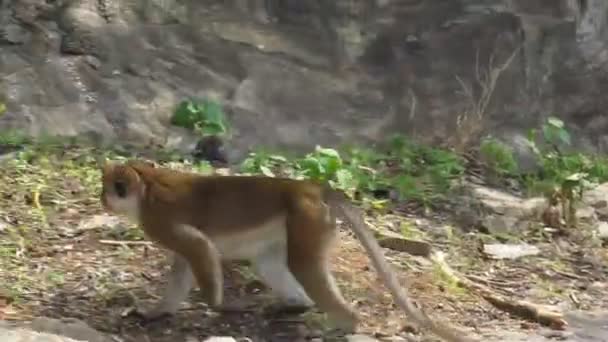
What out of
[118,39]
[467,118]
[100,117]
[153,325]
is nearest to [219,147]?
[100,117]

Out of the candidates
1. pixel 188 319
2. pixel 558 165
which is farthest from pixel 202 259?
pixel 558 165

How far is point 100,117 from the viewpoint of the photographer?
29.3ft

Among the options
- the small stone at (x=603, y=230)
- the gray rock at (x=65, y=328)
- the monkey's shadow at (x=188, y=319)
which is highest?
the gray rock at (x=65, y=328)

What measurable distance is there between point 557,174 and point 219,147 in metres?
2.47

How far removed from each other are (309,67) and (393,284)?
540 centimetres

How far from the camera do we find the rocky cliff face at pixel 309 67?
9117 mm

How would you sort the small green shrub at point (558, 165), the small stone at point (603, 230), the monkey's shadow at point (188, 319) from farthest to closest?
the small green shrub at point (558, 165) < the small stone at point (603, 230) < the monkey's shadow at point (188, 319)

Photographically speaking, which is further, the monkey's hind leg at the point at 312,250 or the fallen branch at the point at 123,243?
the fallen branch at the point at 123,243

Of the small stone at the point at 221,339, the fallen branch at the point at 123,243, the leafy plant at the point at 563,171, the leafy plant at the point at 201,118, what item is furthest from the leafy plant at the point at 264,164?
the small stone at the point at 221,339

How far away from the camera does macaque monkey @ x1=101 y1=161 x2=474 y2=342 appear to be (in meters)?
5.07

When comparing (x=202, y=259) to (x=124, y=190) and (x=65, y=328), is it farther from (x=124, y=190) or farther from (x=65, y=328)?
(x=65, y=328)

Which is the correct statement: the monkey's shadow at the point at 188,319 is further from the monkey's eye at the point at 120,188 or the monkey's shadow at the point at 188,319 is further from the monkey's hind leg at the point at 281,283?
the monkey's eye at the point at 120,188

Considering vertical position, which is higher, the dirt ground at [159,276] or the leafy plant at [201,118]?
the leafy plant at [201,118]

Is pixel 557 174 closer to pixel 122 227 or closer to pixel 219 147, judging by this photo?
pixel 219 147
